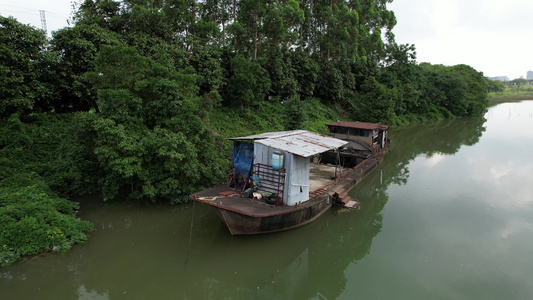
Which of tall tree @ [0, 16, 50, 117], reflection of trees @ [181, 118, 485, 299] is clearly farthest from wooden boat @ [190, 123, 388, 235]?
tall tree @ [0, 16, 50, 117]

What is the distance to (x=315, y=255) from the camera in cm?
846

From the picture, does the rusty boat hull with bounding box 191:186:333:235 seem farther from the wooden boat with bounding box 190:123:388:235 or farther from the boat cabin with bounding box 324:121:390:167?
the boat cabin with bounding box 324:121:390:167

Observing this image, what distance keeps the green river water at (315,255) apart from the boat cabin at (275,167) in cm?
134

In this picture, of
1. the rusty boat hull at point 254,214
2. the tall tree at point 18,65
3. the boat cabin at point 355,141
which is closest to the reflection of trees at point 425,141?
the boat cabin at point 355,141

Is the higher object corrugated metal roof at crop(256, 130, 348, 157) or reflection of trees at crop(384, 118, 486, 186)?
→ corrugated metal roof at crop(256, 130, 348, 157)

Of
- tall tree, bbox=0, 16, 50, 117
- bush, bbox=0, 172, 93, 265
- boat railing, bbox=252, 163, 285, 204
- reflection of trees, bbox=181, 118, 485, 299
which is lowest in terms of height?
reflection of trees, bbox=181, 118, 485, 299

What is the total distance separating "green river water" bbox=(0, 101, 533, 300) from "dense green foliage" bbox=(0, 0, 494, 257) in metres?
0.99

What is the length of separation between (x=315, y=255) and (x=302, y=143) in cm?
366

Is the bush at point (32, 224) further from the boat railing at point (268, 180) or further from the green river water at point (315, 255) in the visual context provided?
the boat railing at point (268, 180)

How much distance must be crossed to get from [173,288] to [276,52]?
20660mm

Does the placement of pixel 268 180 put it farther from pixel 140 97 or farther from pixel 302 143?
pixel 140 97

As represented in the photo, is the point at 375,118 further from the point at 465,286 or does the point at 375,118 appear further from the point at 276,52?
the point at 465,286

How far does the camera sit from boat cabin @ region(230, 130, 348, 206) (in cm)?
890

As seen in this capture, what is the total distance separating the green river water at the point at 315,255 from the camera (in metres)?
6.86
